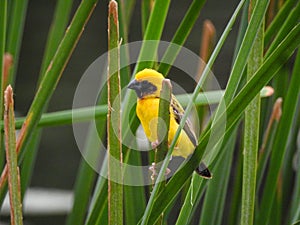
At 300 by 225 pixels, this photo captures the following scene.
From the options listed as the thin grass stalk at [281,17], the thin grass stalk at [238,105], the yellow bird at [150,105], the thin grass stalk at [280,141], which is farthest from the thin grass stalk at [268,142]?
the thin grass stalk at [238,105]

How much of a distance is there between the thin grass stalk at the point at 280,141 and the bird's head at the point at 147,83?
0.23m

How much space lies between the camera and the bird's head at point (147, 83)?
829 mm

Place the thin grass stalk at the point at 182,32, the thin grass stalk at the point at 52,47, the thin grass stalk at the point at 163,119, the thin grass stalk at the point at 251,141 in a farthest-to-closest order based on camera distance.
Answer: the thin grass stalk at the point at 52,47, the thin grass stalk at the point at 182,32, the thin grass stalk at the point at 251,141, the thin grass stalk at the point at 163,119

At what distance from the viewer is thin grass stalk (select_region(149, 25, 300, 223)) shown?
72 centimetres

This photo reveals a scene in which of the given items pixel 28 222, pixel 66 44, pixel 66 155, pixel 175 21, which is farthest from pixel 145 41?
pixel 175 21

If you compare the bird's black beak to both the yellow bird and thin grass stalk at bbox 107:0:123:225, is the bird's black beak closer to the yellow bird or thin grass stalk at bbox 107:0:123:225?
the yellow bird

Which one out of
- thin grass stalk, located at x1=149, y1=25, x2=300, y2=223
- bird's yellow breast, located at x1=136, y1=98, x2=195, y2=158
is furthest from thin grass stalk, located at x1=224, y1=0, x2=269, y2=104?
bird's yellow breast, located at x1=136, y1=98, x2=195, y2=158

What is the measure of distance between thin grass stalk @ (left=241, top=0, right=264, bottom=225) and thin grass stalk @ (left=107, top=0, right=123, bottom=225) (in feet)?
0.56

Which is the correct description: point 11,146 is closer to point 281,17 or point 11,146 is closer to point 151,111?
point 151,111

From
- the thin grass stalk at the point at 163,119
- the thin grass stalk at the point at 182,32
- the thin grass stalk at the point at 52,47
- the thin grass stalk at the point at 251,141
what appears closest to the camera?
the thin grass stalk at the point at 163,119

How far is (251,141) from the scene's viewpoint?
2.53 ft

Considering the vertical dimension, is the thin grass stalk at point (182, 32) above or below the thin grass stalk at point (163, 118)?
above

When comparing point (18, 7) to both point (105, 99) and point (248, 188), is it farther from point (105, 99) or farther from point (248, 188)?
point (248, 188)

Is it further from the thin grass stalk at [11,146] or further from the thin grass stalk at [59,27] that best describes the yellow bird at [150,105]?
the thin grass stalk at [59,27]
